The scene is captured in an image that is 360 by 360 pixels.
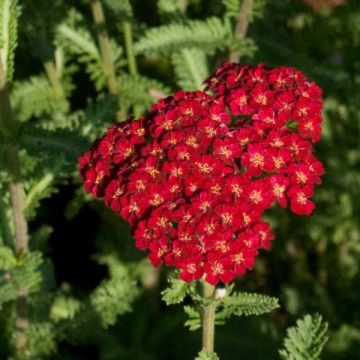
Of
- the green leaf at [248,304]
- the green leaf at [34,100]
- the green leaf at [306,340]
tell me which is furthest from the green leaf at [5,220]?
the green leaf at [306,340]

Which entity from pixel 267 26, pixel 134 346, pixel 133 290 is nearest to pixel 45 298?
pixel 133 290

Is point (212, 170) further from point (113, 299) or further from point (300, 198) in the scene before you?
point (113, 299)

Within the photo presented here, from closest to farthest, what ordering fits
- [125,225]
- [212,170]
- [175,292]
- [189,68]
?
[212,170] < [175,292] < [189,68] < [125,225]

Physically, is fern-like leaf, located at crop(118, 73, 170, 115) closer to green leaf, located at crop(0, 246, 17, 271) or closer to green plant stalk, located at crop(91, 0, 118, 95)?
green plant stalk, located at crop(91, 0, 118, 95)

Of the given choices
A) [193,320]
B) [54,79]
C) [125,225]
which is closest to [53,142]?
[193,320]

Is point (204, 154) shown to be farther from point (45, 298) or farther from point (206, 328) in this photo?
point (45, 298)
